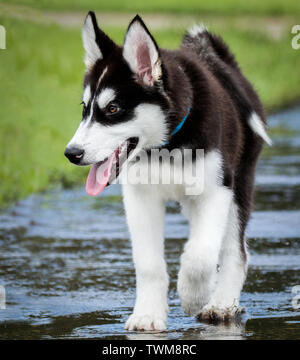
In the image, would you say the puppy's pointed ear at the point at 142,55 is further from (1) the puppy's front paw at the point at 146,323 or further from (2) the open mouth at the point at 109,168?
(1) the puppy's front paw at the point at 146,323

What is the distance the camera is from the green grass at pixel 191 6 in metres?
28.3

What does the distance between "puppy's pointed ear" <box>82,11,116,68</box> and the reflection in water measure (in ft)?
4.77

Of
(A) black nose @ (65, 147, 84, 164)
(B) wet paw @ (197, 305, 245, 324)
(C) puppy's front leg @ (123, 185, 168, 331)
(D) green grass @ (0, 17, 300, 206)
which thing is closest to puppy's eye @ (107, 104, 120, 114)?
(A) black nose @ (65, 147, 84, 164)

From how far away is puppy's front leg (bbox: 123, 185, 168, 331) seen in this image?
5.26 metres

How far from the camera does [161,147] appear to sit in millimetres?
5117

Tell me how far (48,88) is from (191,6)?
15.9 meters

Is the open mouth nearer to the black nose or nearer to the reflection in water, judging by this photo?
the black nose

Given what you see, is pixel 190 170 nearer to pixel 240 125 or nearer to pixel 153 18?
pixel 240 125

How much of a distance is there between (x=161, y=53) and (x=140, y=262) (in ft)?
3.77

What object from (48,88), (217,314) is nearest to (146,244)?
(217,314)

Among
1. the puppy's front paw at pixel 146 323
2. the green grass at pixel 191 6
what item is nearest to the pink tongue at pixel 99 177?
the puppy's front paw at pixel 146 323

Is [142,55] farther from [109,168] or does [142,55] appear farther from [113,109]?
[109,168]

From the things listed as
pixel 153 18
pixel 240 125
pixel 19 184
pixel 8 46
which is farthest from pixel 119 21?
pixel 240 125

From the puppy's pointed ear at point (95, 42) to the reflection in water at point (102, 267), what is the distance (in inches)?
57.2
